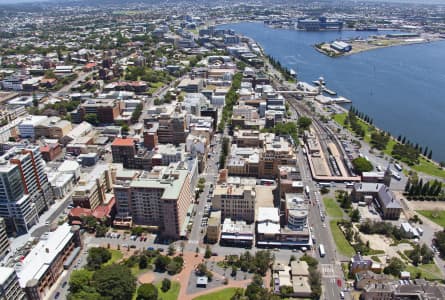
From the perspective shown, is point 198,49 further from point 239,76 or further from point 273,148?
point 273,148

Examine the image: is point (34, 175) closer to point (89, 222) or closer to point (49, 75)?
point (89, 222)

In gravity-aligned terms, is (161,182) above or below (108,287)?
above

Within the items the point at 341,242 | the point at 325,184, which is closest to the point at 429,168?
the point at 325,184

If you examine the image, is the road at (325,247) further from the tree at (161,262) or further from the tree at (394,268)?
the tree at (161,262)

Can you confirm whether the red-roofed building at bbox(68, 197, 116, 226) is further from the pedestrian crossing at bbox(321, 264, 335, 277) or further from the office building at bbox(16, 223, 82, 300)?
the pedestrian crossing at bbox(321, 264, 335, 277)

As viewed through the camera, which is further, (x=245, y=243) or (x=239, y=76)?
(x=239, y=76)

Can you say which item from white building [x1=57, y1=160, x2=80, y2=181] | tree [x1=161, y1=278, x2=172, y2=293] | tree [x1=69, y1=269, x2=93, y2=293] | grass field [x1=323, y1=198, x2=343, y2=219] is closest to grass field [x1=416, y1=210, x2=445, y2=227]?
grass field [x1=323, y1=198, x2=343, y2=219]

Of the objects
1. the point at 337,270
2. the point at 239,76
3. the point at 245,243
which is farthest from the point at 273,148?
the point at 239,76
